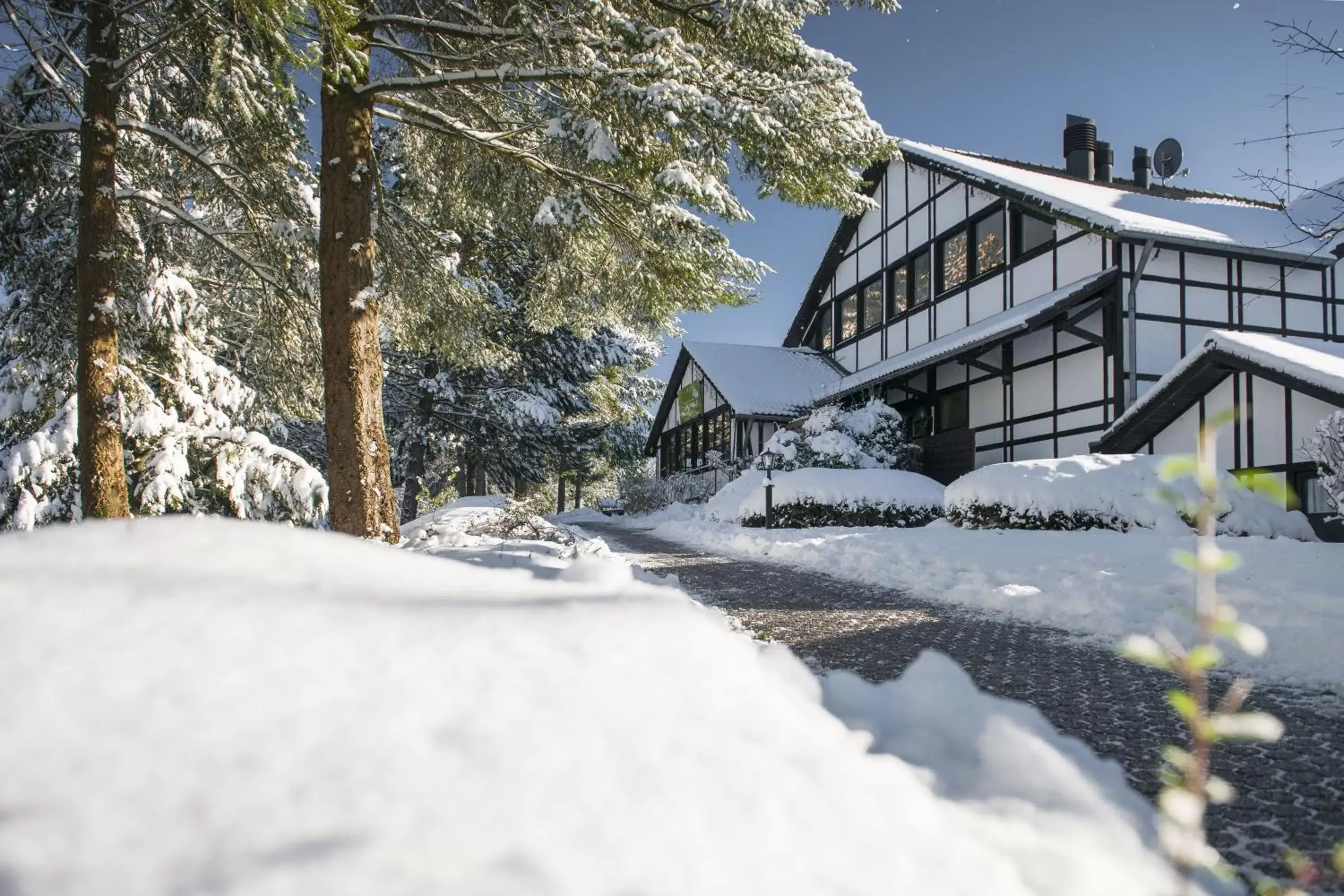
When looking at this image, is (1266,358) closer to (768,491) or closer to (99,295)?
(768,491)

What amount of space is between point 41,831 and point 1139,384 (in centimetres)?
1650

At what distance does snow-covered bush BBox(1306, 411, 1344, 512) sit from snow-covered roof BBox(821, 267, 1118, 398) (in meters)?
6.02

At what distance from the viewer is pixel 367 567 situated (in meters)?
1.99

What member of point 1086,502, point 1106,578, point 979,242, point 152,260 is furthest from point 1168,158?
point 152,260

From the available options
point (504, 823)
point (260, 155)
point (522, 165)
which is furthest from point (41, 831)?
point (260, 155)

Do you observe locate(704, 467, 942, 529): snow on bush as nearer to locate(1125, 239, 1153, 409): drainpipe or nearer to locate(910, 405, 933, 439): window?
locate(910, 405, 933, 439): window

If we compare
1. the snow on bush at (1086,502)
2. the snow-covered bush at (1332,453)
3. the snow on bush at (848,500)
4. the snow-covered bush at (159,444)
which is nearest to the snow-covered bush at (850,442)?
the snow on bush at (848,500)

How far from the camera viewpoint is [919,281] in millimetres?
20188

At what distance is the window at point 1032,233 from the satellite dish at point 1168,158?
23.1 ft

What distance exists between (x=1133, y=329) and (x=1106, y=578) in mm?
8964

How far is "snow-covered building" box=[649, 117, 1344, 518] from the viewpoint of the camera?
14.1 metres

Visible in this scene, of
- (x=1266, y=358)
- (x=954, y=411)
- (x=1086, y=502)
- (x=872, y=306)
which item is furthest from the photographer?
(x=872, y=306)

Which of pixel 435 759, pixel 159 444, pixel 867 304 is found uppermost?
pixel 867 304

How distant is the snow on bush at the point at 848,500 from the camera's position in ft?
50.4
